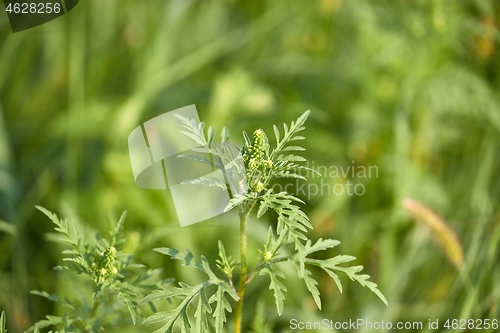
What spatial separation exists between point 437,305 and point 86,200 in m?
1.37

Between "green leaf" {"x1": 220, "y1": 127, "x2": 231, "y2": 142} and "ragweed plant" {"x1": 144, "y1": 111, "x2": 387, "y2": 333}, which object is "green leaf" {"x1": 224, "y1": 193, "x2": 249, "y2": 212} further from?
"green leaf" {"x1": 220, "y1": 127, "x2": 231, "y2": 142}

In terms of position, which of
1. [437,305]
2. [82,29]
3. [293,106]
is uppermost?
[82,29]

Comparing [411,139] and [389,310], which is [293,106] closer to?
[411,139]

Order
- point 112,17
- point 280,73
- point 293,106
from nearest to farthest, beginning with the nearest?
point 293,106 → point 280,73 → point 112,17

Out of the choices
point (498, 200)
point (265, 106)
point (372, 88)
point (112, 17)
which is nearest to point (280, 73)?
point (265, 106)

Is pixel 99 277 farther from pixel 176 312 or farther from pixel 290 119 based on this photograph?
pixel 290 119

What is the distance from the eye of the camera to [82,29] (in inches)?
89.0

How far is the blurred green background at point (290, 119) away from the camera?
183cm
